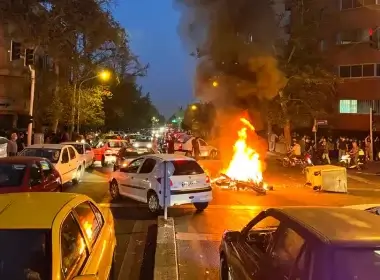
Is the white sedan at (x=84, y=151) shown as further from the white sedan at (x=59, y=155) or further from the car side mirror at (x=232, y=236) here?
the car side mirror at (x=232, y=236)

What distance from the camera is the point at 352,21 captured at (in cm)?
4200

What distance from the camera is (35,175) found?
35.9 ft

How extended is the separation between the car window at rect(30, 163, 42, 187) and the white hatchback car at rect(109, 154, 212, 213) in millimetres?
2655

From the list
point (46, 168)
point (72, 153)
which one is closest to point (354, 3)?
point (72, 153)

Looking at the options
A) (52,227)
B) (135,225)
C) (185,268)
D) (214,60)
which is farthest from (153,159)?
(214,60)

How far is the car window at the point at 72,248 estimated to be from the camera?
13.1ft

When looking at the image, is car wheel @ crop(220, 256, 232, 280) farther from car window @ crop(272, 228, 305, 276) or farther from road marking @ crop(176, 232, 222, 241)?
road marking @ crop(176, 232, 222, 241)

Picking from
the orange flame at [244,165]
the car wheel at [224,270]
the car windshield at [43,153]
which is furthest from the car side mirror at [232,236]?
the orange flame at [244,165]

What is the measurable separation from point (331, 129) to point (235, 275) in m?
39.6

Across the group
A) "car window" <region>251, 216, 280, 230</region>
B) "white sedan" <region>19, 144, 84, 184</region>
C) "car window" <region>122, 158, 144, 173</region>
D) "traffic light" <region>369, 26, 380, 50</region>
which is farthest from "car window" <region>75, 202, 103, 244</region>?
"traffic light" <region>369, 26, 380, 50</region>

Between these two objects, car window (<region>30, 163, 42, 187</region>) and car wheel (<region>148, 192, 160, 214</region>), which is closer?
car window (<region>30, 163, 42, 187</region>)

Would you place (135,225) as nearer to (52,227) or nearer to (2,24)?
(52,227)

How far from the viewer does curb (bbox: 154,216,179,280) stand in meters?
6.60

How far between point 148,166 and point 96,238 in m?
7.73
